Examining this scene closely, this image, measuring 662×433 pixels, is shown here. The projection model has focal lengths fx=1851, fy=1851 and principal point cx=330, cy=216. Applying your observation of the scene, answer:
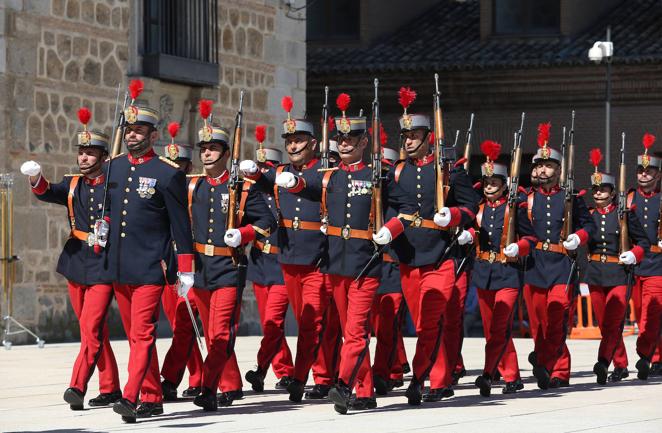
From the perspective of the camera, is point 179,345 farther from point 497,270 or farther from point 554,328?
point 554,328

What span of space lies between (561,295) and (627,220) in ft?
6.23

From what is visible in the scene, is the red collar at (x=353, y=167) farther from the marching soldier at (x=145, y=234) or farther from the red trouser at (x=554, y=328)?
the red trouser at (x=554, y=328)

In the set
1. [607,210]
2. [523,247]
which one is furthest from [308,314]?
[607,210]

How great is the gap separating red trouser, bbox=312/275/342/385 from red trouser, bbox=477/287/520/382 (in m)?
1.23

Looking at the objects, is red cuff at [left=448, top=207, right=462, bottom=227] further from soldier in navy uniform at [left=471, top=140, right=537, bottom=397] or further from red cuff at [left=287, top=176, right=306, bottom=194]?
soldier in navy uniform at [left=471, top=140, right=537, bottom=397]

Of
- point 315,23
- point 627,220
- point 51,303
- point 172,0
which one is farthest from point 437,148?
point 315,23

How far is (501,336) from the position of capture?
14.5 m

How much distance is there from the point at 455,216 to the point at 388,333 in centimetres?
145

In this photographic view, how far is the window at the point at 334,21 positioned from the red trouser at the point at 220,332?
68.5ft

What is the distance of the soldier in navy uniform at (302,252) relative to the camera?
1367 cm

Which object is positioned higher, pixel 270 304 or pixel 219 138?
pixel 219 138

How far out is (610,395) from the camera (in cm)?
1429

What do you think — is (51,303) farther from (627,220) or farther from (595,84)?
(595,84)

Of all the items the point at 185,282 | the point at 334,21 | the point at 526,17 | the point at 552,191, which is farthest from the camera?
the point at 334,21
